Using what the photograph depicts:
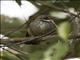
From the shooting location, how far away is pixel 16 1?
921 millimetres

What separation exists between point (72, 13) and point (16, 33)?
33cm

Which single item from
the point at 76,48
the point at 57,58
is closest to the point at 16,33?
the point at 76,48

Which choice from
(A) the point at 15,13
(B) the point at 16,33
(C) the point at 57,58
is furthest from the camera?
(A) the point at 15,13

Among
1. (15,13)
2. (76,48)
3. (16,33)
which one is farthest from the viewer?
(15,13)

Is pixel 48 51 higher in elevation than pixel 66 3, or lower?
lower

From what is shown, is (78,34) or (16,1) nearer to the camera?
(78,34)

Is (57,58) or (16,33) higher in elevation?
(16,33)

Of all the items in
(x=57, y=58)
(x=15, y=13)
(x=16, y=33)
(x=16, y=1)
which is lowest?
(x=57, y=58)

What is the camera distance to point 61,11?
544 mm

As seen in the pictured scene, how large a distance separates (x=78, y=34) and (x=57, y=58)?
224 millimetres

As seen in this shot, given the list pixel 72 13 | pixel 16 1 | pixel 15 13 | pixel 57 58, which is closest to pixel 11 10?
pixel 15 13

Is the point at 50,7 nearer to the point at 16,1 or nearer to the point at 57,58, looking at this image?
the point at 57,58

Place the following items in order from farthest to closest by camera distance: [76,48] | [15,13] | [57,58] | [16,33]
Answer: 1. [15,13]
2. [16,33]
3. [76,48]
4. [57,58]

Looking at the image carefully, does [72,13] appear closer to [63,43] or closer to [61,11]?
[61,11]
